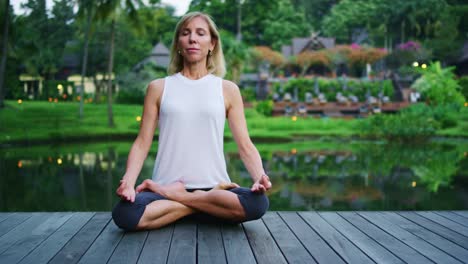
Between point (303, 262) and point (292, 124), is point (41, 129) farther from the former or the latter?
point (303, 262)

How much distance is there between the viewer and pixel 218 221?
2318 millimetres

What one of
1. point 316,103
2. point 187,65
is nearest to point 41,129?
point 316,103

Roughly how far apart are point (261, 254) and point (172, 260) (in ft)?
0.89

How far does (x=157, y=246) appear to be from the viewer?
1.96m

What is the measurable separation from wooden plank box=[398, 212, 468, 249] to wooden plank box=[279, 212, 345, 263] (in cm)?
44

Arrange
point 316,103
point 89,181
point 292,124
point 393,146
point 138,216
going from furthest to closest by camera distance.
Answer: point 316,103 → point 292,124 → point 393,146 → point 89,181 → point 138,216

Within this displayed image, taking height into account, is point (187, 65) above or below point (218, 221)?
above

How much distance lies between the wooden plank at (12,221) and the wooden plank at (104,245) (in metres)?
0.35

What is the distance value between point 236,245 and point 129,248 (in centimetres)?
34

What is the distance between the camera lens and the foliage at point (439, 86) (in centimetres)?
1681

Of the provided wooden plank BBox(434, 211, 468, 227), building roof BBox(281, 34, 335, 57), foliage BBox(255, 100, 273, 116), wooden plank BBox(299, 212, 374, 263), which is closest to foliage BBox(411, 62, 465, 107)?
building roof BBox(281, 34, 335, 57)

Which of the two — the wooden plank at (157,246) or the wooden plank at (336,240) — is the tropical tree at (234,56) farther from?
the wooden plank at (157,246)

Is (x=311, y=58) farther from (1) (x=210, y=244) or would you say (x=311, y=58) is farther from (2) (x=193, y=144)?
(1) (x=210, y=244)

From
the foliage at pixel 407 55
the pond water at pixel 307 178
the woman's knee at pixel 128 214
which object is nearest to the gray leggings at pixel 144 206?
the woman's knee at pixel 128 214
